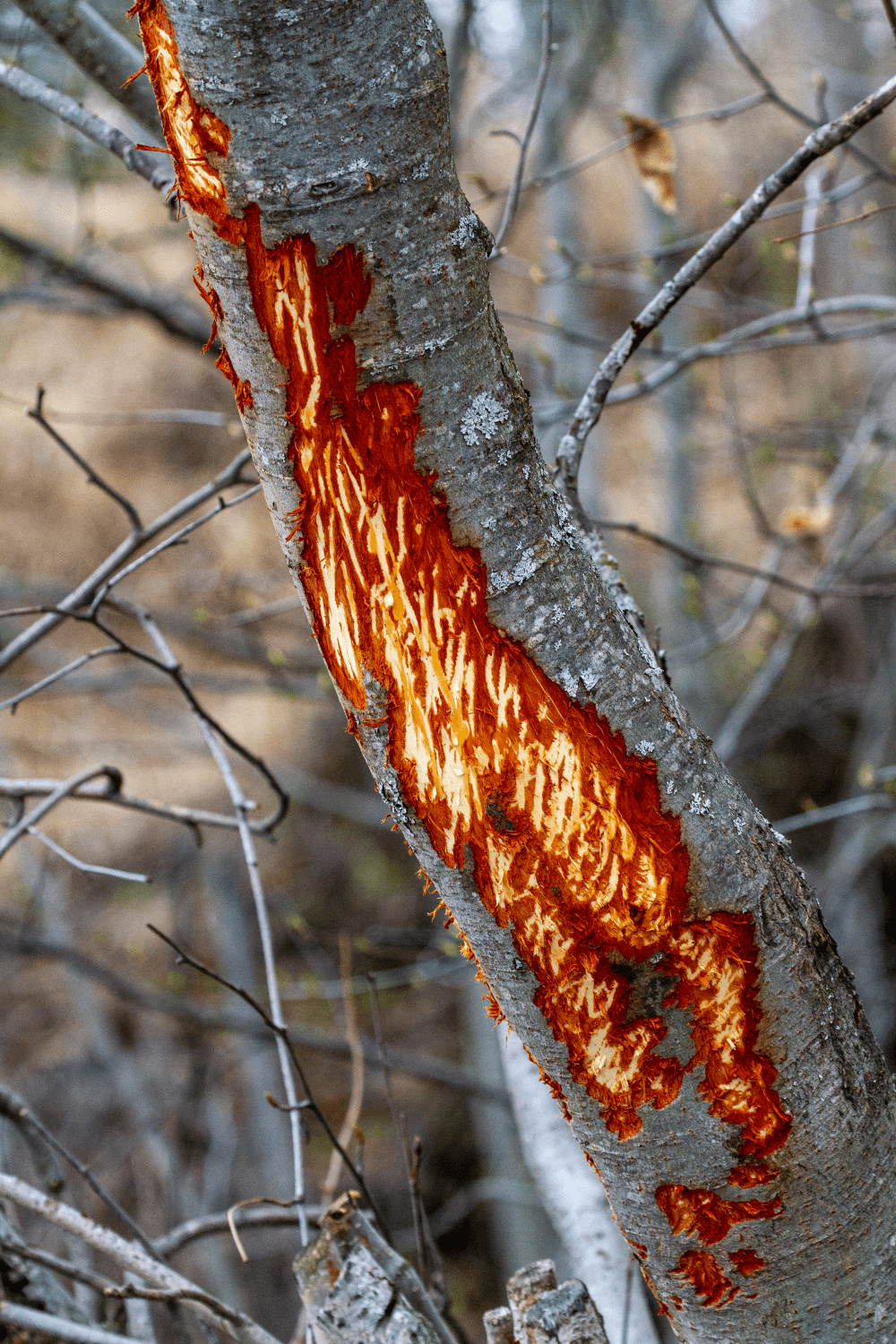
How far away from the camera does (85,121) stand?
1265mm

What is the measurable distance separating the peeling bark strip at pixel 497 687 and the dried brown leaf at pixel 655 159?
113 centimetres

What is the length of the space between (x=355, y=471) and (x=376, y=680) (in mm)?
170

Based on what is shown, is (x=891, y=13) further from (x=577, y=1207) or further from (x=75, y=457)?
(x=577, y=1207)

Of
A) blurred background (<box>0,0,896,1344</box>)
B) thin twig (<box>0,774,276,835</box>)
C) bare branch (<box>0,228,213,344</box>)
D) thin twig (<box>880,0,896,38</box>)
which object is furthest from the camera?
blurred background (<box>0,0,896,1344</box>)

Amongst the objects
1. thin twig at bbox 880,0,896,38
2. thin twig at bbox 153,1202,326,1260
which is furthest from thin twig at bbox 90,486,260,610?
thin twig at bbox 880,0,896,38

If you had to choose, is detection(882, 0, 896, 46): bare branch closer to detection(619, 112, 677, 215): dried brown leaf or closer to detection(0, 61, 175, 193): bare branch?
detection(619, 112, 677, 215): dried brown leaf

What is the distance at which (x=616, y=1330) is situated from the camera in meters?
1.23

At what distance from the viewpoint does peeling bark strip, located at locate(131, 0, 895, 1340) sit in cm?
60

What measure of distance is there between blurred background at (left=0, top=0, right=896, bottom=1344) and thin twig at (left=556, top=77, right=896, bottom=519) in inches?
19.9

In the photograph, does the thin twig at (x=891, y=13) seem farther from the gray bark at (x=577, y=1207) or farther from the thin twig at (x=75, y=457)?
the gray bark at (x=577, y=1207)

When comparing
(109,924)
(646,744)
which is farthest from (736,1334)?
(109,924)

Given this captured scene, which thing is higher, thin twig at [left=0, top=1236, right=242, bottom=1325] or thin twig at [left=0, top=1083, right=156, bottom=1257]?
thin twig at [left=0, top=1083, right=156, bottom=1257]

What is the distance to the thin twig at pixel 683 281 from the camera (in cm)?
94

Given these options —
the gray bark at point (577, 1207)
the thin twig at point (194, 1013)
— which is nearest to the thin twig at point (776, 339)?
the gray bark at point (577, 1207)
